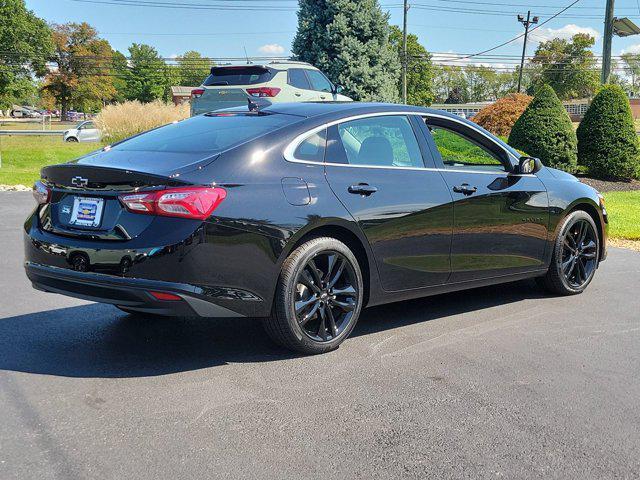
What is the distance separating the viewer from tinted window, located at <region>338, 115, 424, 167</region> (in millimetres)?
4980

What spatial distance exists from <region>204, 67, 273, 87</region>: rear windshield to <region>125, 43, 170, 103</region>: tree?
8784cm

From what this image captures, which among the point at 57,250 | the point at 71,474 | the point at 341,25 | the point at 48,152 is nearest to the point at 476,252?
the point at 57,250

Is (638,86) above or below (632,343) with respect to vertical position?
above

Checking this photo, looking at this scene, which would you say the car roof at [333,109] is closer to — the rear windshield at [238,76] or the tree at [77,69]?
the rear windshield at [238,76]

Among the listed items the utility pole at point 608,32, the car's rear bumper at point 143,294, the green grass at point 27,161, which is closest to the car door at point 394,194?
the car's rear bumper at point 143,294

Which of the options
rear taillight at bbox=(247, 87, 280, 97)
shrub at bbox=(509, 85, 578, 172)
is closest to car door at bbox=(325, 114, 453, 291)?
rear taillight at bbox=(247, 87, 280, 97)

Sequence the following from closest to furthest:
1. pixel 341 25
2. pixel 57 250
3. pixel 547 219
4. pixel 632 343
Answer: pixel 57 250
pixel 632 343
pixel 547 219
pixel 341 25

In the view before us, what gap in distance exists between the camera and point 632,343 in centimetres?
503

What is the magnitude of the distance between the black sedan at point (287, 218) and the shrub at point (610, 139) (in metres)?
12.0

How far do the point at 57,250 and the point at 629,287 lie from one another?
5215 millimetres

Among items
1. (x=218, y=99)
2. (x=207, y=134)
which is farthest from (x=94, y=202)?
(x=218, y=99)

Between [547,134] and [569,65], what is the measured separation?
304 feet

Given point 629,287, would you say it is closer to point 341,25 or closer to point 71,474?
point 71,474

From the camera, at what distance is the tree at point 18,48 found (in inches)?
2795
